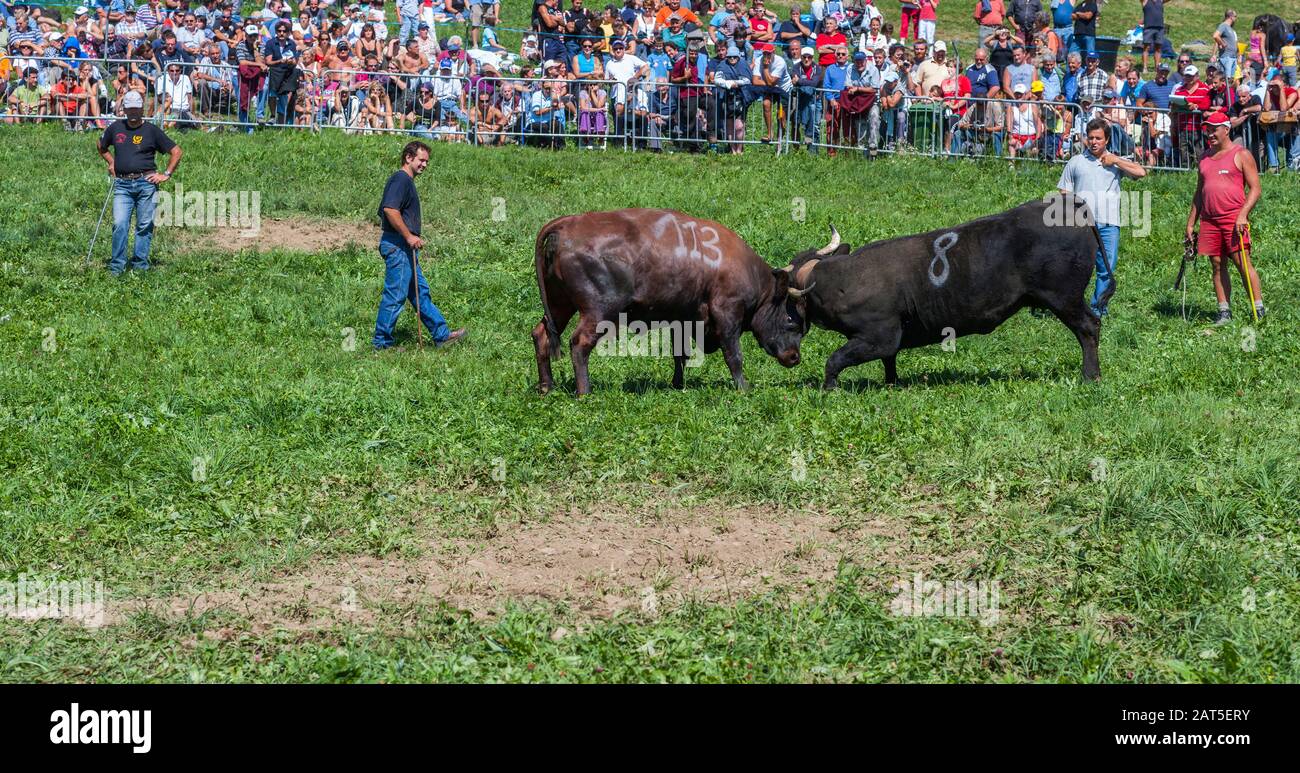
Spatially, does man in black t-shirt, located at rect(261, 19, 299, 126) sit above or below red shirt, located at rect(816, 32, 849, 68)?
below

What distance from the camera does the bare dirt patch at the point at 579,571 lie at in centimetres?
839

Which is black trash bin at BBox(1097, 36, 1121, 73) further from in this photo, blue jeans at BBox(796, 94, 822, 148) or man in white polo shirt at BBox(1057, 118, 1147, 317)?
man in white polo shirt at BBox(1057, 118, 1147, 317)

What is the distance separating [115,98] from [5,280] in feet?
26.0

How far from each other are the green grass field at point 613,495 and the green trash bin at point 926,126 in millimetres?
6929

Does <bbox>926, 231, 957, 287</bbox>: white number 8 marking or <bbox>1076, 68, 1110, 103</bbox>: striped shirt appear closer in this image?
<bbox>926, 231, 957, 287</bbox>: white number 8 marking

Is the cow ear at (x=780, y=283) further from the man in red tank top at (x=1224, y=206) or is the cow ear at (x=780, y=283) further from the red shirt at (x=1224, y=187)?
the red shirt at (x=1224, y=187)

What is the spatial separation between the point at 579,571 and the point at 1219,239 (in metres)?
9.50

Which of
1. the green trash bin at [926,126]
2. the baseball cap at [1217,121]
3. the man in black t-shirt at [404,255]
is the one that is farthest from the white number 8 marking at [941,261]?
the green trash bin at [926,126]

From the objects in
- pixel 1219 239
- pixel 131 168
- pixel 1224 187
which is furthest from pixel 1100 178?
pixel 131 168

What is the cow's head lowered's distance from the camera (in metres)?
13.1

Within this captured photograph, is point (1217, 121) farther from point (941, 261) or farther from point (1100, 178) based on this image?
point (941, 261)

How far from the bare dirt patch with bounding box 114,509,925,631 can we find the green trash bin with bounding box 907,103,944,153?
14.6m

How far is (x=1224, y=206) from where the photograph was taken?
602 inches

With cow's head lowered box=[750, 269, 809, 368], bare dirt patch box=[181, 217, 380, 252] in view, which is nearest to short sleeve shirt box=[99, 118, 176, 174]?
bare dirt patch box=[181, 217, 380, 252]
